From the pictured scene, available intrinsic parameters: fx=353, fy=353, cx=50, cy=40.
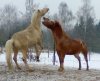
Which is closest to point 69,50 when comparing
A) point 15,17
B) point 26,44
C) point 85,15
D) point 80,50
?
point 80,50

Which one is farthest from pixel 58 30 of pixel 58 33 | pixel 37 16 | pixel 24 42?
pixel 24 42

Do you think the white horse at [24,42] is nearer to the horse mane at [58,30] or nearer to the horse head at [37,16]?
the horse head at [37,16]

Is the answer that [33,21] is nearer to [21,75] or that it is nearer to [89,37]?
[21,75]

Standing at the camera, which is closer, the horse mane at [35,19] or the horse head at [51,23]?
the horse head at [51,23]

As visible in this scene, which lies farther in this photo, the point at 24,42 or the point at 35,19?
the point at 35,19

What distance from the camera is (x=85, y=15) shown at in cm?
5675

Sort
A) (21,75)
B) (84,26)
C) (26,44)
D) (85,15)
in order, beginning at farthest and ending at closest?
(85,15)
(84,26)
(26,44)
(21,75)

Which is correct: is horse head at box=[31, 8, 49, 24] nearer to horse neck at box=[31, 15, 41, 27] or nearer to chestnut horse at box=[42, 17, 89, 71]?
horse neck at box=[31, 15, 41, 27]

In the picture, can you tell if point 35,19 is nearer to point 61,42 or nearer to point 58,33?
point 58,33

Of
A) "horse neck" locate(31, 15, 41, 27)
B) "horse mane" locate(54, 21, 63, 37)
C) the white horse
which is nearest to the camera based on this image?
the white horse

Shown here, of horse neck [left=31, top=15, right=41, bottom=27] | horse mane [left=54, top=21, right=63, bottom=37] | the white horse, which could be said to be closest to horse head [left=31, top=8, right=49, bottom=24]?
horse neck [left=31, top=15, right=41, bottom=27]

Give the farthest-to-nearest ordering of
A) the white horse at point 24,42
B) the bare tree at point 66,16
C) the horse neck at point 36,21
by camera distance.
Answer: the bare tree at point 66,16 < the horse neck at point 36,21 < the white horse at point 24,42

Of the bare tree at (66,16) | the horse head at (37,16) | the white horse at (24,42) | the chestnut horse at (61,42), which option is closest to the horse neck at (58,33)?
the chestnut horse at (61,42)

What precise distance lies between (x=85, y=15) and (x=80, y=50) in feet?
144
